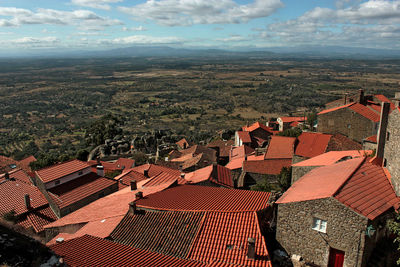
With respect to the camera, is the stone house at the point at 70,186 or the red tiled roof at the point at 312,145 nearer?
the stone house at the point at 70,186

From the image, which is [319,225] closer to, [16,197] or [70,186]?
[70,186]

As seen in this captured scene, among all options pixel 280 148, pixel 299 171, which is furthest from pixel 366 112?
pixel 299 171

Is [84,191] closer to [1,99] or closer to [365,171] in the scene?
[365,171]

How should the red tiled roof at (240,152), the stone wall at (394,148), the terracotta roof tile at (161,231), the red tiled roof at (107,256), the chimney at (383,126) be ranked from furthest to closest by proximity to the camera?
the red tiled roof at (240,152) → the chimney at (383,126) → the stone wall at (394,148) → the terracotta roof tile at (161,231) → the red tiled roof at (107,256)

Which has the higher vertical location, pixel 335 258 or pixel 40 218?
pixel 335 258

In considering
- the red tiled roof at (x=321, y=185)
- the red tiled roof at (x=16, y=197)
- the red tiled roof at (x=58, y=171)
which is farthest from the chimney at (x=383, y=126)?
the red tiled roof at (x=16, y=197)

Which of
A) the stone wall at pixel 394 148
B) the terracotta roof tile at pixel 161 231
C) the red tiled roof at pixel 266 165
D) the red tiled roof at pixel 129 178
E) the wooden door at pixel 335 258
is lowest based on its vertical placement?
the red tiled roof at pixel 129 178

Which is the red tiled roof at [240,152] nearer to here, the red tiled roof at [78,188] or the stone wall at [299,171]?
the stone wall at [299,171]
